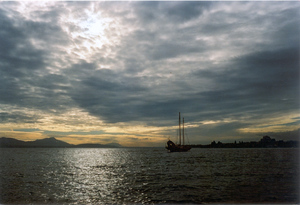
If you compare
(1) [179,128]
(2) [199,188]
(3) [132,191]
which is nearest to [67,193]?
(3) [132,191]

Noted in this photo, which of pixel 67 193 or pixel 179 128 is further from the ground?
pixel 179 128

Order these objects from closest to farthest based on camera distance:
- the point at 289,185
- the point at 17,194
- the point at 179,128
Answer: the point at 17,194, the point at 289,185, the point at 179,128

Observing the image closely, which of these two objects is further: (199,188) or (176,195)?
(199,188)

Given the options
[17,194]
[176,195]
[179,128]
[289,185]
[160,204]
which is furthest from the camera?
[179,128]

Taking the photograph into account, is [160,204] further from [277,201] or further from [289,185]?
[289,185]

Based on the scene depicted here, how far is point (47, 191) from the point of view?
81.4ft

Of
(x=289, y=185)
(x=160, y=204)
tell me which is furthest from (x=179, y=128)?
(x=160, y=204)

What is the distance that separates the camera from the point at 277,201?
64.7ft

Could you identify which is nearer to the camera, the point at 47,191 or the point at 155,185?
the point at 47,191

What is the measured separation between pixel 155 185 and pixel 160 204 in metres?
8.56

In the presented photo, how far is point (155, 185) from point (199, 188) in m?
5.82

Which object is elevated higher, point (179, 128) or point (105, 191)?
point (179, 128)

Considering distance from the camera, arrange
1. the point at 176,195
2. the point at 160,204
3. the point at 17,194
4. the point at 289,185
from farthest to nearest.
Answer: the point at 289,185 → the point at 17,194 → the point at 176,195 → the point at 160,204

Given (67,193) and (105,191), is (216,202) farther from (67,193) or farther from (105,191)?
(67,193)
